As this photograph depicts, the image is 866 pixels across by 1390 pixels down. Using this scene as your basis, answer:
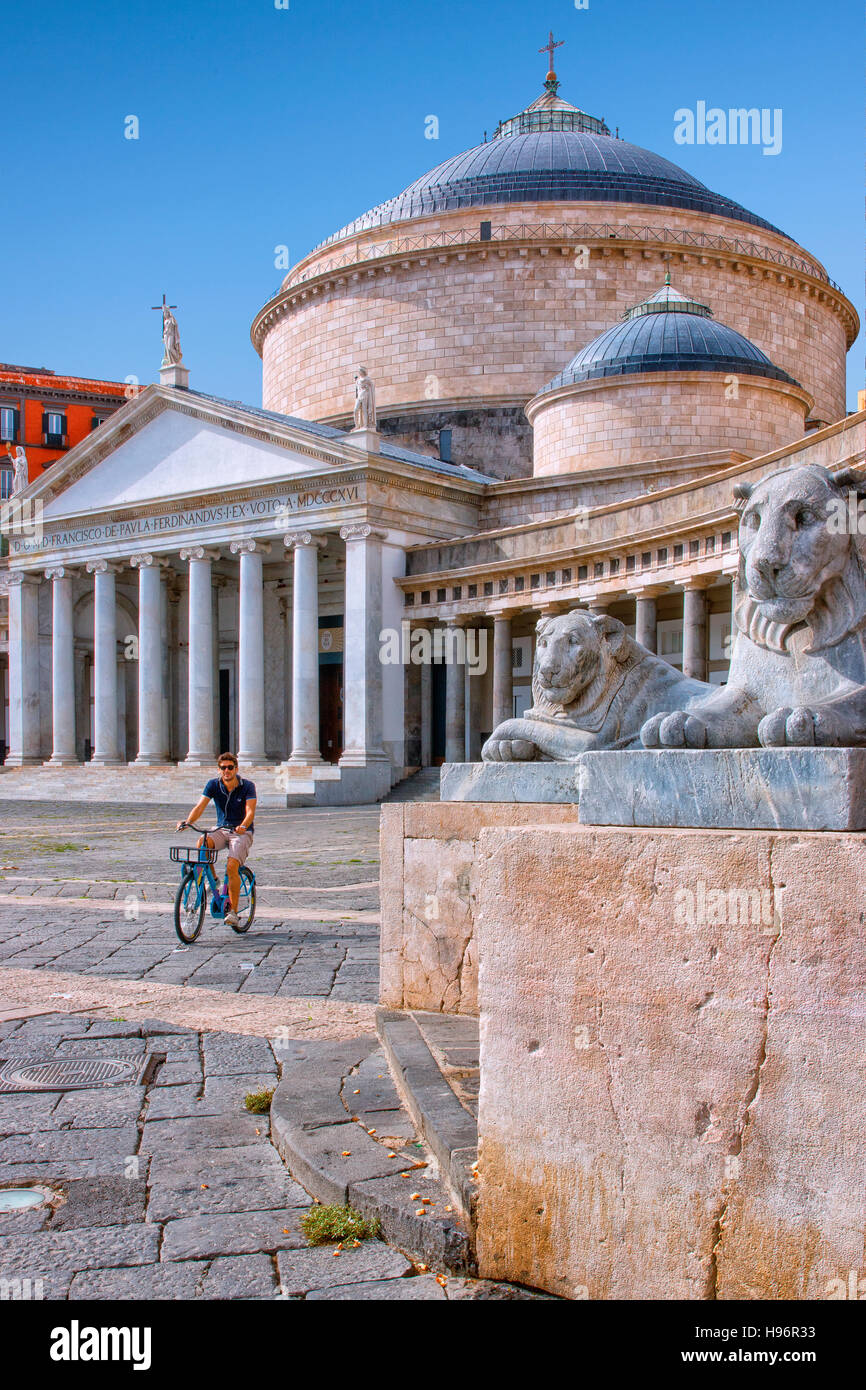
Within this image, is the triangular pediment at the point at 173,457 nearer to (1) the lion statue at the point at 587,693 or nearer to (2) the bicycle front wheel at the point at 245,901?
(2) the bicycle front wheel at the point at 245,901

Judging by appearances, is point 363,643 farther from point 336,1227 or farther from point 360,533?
point 336,1227

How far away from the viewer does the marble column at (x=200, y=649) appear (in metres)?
31.8

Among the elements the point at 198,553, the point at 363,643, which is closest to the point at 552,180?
the point at 198,553

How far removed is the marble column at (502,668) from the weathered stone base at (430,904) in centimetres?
2172

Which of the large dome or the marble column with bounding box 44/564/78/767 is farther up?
the large dome

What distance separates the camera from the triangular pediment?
29547mm

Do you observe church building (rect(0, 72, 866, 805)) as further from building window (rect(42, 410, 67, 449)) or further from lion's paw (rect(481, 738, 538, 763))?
building window (rect(42, 410, 67, 449))

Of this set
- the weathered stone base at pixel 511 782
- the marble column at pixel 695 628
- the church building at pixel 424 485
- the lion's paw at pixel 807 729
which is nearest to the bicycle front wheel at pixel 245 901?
the weathered stone base at pixel 511 782

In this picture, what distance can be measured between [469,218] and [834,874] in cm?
3737

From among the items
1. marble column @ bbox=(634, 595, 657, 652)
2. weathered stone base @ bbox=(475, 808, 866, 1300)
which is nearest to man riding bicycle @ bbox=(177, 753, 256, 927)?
weathered stone base @ bbox=(475, 808, 866, 1300)

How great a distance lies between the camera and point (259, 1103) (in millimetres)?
4852

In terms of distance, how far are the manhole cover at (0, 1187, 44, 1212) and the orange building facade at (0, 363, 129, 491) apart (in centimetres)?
5348

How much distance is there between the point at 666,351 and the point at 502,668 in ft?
27.2

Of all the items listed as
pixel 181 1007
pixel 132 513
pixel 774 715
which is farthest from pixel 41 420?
pixel 774 715
